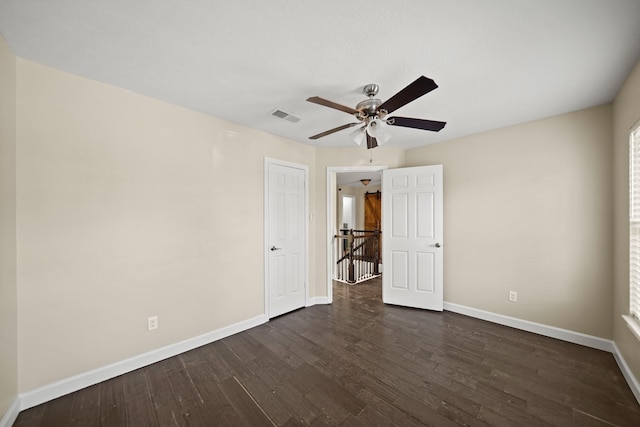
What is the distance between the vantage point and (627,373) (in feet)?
Result: 6.61

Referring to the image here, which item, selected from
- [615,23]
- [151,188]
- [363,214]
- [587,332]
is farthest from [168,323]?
[363,214]

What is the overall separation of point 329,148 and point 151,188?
250 cm

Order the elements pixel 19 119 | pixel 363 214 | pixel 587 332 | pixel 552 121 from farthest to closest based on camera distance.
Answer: pixel 363 214
pixel 552 121
pixel 587 332
pixel 19 119

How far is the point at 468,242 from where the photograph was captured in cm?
343

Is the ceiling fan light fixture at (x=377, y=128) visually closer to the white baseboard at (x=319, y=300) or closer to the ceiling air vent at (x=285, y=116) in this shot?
the ceiling air vent at (x=285, y=116)

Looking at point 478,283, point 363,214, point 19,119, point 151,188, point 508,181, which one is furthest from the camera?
point 363,214

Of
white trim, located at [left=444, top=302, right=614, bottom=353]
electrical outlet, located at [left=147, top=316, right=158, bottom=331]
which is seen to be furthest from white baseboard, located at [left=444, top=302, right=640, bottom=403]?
electrical outlet, located at [left=147, top=316, right=158, bottom=331]

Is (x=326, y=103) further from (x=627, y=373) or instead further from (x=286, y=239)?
(x=627, y=373)

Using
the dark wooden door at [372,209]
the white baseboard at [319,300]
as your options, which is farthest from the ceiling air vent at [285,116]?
the dark wooden door at [372,209]

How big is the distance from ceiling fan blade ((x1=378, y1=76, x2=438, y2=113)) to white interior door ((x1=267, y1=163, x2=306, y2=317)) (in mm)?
1943

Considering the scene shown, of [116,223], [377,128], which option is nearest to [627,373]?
[377,128]

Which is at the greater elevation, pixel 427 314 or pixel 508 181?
pixel 508 181

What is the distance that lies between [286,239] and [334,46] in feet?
8.22

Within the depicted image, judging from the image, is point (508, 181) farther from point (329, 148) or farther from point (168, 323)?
point (168, 323)
